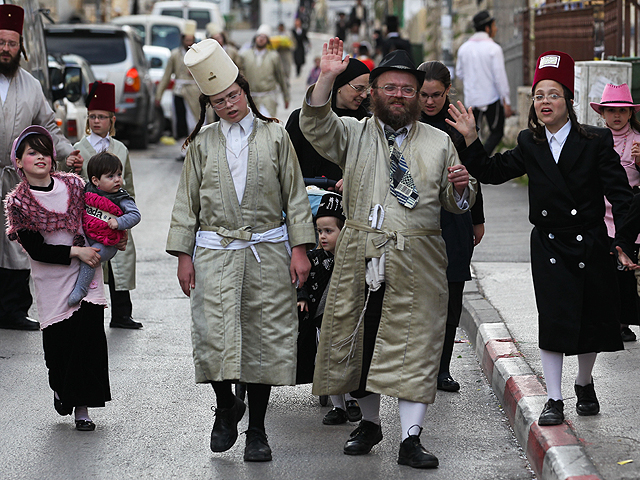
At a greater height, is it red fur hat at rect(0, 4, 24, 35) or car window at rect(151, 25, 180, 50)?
car window at rect(151, 25, 180, 50)

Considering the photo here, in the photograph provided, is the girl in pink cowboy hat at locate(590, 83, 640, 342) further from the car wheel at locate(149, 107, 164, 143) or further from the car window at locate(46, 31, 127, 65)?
the car wheel at locate(149, 107, 164, 143)

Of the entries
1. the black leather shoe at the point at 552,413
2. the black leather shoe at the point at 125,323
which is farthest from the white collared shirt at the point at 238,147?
the black leather shoe at the point at 125,323

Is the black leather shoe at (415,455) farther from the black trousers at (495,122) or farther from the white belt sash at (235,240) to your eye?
the black trousers at (495,122)

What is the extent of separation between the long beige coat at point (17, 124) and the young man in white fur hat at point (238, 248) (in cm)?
284

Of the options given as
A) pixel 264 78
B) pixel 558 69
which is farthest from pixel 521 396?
pixel 264 78

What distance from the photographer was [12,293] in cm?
806

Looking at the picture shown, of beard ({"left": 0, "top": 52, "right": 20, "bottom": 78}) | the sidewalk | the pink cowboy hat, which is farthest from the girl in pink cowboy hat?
beard ({"left": 0, "top": 52, "right": 20, "bottom": 78})

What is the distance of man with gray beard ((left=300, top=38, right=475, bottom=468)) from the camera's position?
4.95m

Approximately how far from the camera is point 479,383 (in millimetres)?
6641

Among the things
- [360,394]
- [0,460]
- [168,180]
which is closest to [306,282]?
[360,394]

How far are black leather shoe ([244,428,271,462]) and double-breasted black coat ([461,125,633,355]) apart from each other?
1.40 metres

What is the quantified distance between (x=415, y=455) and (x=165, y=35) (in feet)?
78.2

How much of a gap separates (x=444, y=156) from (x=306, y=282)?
1.07 m

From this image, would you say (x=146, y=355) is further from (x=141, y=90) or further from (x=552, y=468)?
(x=141, y=90)
